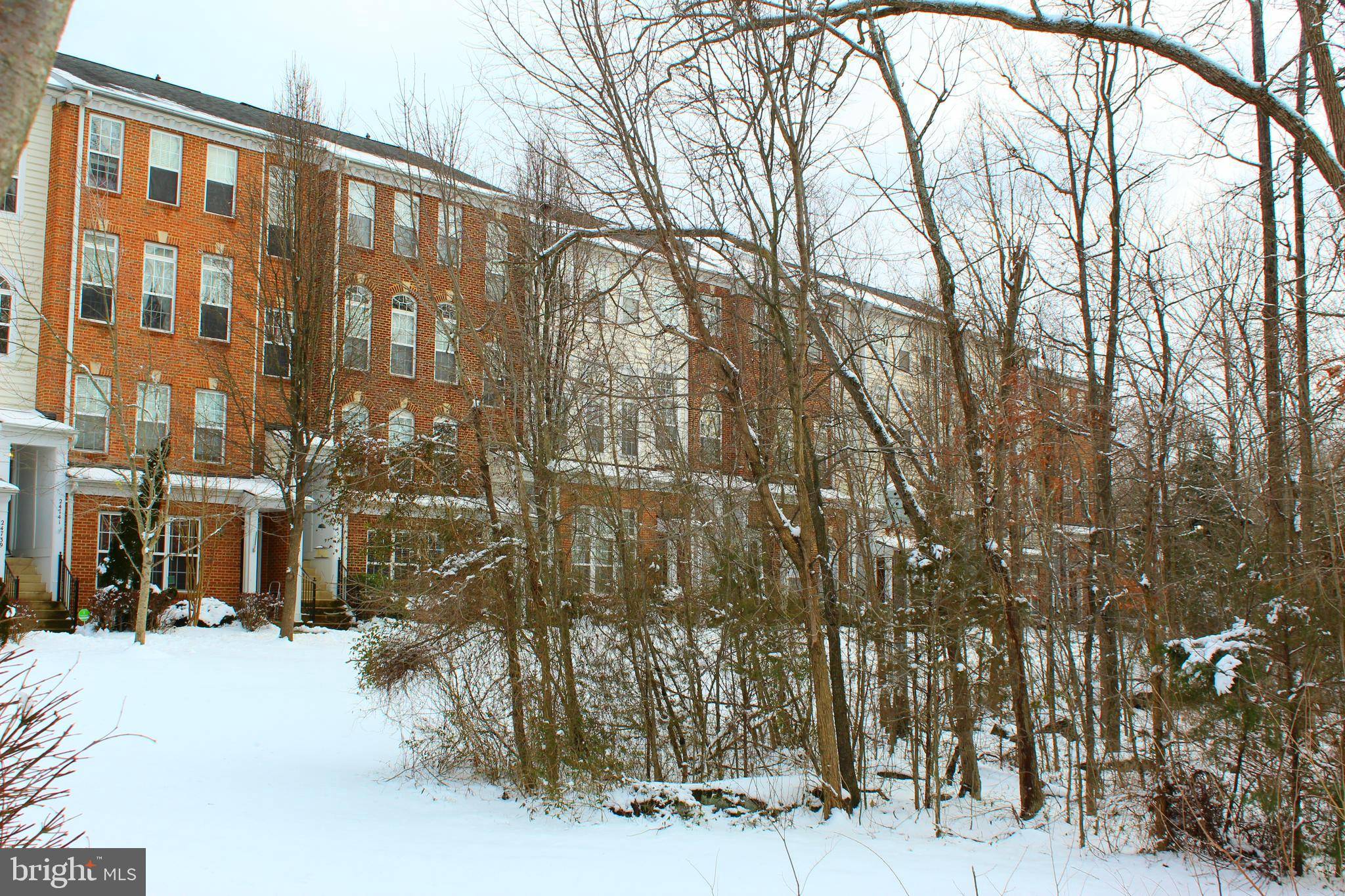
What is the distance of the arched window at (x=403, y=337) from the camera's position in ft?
81.8

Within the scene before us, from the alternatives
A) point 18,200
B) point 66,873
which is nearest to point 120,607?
point 18,200

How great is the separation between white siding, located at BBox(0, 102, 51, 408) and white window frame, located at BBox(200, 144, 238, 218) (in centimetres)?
320

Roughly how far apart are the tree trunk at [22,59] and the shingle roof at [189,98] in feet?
67.8

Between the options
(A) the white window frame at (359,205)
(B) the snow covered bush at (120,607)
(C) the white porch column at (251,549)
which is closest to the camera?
(B) the snow covered bush at (120,607)

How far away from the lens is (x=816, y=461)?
1088 centimetres

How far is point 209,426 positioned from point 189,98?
9.31 m

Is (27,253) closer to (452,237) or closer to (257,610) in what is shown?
(257,610)

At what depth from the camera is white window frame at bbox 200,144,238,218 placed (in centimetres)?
2367

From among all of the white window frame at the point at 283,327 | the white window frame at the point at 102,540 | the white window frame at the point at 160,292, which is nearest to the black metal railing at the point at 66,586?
the white window frame at the point at 102,540

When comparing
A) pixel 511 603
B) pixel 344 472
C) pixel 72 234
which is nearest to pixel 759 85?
pixel 511 603

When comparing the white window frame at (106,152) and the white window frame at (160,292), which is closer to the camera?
the white window frame at (106,152)

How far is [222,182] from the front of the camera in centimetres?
2392

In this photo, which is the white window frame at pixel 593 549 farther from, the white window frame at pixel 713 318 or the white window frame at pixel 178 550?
the white window frame at pixel 178 550

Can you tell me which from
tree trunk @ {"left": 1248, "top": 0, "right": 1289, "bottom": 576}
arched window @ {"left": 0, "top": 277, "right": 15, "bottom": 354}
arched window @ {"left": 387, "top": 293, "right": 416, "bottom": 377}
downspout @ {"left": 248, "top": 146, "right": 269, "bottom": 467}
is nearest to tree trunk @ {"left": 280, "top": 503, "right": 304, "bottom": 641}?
downspout @ {"left": 248, "top": 146, "right": 269, "bottom": 467}
